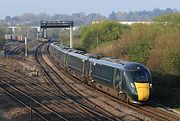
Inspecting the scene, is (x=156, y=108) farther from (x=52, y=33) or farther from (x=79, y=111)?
(x=52, y=33)

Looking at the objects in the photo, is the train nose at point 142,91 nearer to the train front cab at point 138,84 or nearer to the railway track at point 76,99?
the train front cab at point 138,84

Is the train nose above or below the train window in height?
below

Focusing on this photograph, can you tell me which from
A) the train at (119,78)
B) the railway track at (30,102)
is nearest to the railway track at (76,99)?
the railway track at (30,102)

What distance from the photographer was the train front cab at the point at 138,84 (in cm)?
2442

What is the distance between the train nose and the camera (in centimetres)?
2436

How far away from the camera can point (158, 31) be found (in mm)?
45781

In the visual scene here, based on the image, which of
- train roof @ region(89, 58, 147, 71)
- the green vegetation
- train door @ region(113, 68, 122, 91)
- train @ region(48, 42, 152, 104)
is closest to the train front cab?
train @ region(48, 42, 152, 104)

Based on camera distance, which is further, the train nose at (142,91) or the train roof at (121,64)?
the train roof at (121,64)

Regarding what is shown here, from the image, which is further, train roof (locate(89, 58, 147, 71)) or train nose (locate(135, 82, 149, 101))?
train roof (locate(89, 58, 147, 71))

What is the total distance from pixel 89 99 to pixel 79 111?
14.9ft

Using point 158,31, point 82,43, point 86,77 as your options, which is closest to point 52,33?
point 82,43

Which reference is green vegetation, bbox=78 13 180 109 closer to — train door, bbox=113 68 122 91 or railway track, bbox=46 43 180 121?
railway track, bbox=46 43 180 121

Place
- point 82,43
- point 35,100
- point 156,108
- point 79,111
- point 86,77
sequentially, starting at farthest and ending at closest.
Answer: point 82,43 → point 86,77 → point 35,100 → point 156,108 → point 79,111

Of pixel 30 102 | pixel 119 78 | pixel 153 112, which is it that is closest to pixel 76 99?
pixel 119 78
